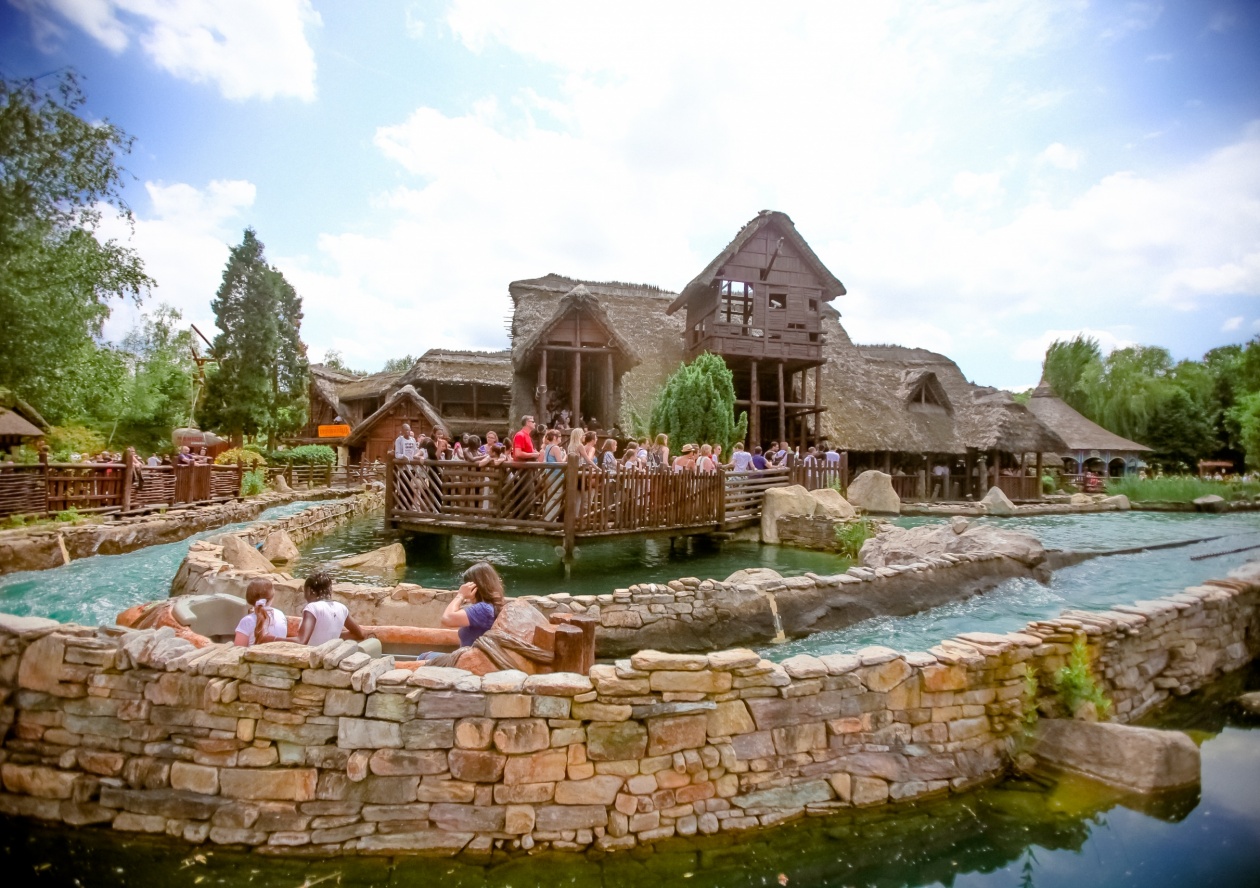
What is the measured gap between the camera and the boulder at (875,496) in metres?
20.0

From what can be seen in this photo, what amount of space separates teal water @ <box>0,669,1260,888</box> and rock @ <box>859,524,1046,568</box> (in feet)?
21.4

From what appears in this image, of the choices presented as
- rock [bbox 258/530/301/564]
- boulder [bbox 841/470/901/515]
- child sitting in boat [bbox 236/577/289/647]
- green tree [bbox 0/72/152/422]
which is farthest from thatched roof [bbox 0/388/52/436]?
boulder [bbox 841/470/901/515]

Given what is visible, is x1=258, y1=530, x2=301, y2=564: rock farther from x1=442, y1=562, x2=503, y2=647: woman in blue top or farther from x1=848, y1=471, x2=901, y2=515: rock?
x1=848, y1=471, x2=901, y2=515: rock

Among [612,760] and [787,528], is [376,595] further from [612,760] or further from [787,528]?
[787,528]

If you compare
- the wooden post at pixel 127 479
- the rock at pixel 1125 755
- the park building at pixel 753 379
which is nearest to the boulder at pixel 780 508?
the park building at pixel 753 379

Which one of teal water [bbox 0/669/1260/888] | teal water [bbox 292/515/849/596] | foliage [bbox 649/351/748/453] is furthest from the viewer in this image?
foliage [bbox 649/351/748/453]

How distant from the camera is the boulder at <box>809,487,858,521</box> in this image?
15112mm

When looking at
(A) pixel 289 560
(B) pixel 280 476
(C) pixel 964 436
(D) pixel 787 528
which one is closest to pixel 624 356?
(D) pixel 787 528

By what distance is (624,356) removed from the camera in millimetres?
21828

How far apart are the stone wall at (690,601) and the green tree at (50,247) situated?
663cm

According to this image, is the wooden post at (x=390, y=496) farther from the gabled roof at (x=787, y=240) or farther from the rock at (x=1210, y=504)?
the rock at (x=1210, y=504)

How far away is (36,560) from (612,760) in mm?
12461

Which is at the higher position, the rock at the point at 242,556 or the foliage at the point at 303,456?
the foliage at the point at 303,456

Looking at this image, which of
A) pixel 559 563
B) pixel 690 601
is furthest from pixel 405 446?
pixel 690 601
